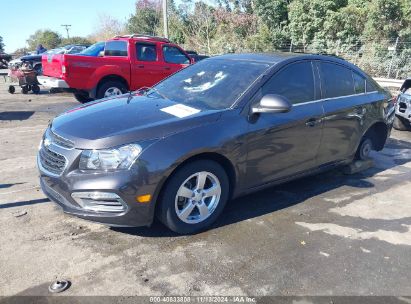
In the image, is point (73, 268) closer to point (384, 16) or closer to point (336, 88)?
point (336, 88)

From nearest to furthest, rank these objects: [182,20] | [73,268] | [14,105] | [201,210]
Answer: [73,268] < [201,210] < [14,105] < [182,20]

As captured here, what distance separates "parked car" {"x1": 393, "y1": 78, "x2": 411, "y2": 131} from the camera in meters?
8.16

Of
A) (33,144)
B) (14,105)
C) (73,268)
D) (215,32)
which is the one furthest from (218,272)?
(215,32)

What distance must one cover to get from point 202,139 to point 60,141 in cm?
127

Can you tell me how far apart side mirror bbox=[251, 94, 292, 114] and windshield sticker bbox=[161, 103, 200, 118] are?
609 millimetres

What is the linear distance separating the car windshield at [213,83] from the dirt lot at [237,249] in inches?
47.3

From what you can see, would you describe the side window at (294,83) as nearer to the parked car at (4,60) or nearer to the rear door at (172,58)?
the rear door at (172,58)

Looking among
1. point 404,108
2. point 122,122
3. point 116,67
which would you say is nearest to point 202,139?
point 122,122

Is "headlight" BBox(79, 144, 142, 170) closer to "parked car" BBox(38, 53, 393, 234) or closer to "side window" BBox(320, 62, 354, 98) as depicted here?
"parked car" BBox(38, 53, 393, 234)

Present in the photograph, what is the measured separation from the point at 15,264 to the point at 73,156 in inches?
38.3

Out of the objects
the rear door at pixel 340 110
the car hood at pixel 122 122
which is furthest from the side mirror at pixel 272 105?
the rear door at pixel 340 110

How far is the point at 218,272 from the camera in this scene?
3.13m

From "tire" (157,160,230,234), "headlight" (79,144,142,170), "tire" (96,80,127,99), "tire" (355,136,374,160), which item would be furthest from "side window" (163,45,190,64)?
"headlight" (79,144,142,170)

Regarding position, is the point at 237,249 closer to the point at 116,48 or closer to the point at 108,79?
the point at 108,79
